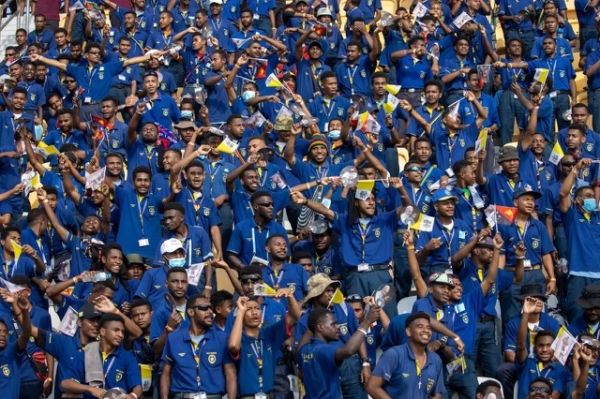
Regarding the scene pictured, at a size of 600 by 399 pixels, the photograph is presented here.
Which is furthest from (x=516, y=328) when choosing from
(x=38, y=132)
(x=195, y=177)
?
(x=38, y=132)

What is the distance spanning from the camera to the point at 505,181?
15211mm

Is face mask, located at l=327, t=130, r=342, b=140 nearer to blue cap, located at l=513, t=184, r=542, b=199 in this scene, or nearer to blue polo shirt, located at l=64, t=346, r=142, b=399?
blue cap, located at l=513, t=184, r=542, b=199

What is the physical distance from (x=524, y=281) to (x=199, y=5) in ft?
27.1

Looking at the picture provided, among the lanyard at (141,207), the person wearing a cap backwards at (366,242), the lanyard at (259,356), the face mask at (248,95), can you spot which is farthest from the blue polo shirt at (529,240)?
the face mask at (248,95)

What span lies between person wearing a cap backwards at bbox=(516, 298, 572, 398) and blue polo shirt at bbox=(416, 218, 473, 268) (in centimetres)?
153

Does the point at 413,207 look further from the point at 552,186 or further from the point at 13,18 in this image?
the point at 13,18

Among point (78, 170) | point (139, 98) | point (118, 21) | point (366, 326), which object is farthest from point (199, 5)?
point (366, 326)

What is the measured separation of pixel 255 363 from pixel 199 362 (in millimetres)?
452

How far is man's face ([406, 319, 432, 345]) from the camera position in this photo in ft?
37.1

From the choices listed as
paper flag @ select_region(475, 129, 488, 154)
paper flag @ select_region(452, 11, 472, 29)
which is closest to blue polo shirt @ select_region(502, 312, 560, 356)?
paper flag @ select_region(475, 129, 488, 154)

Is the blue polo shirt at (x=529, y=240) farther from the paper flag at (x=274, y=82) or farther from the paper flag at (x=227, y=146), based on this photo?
the paper flag at (x=274, y=82)

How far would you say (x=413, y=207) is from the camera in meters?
13.8

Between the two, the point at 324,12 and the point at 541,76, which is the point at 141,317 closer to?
the point at 541,76

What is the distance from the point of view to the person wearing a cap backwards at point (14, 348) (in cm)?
1205
